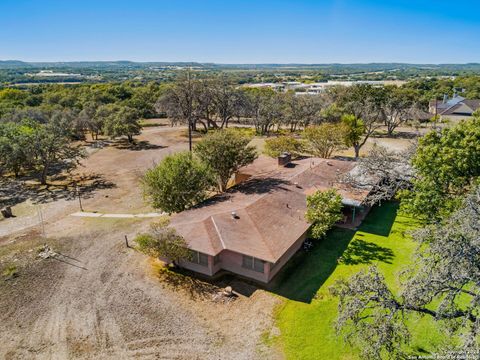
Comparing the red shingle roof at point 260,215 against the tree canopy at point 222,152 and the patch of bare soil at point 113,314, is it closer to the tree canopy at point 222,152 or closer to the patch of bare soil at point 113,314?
the tree canopy at point 222,152

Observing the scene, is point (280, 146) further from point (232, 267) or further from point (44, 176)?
point (44, 176)

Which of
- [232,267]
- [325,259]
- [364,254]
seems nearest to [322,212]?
[325,259]

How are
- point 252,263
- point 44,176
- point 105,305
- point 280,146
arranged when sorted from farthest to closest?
point 280,146, point 44,176, point 252,263, point 105,305

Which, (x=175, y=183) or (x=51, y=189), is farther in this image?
(x=51, y=189)

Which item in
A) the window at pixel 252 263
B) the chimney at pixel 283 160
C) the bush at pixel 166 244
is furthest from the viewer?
the chimney at pixel 283 160

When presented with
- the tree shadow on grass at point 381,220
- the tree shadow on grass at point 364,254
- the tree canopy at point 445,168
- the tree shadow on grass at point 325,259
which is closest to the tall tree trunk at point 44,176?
the tree shadow on grass at point 325,259
